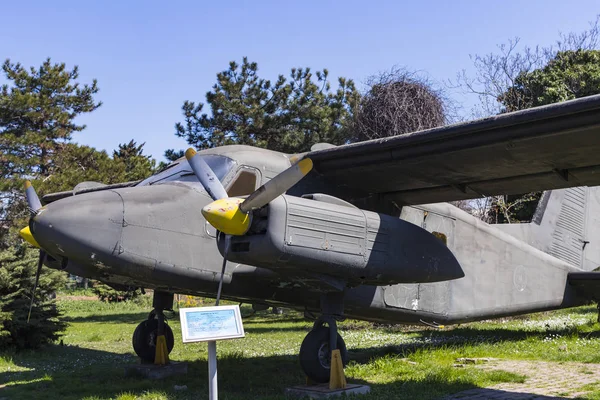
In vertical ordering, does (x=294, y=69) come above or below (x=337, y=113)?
above

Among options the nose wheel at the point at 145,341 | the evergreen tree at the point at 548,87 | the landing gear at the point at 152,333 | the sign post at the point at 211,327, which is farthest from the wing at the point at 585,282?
the evergreen tree at the point at 548,87

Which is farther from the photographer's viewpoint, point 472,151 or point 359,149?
point 359,149

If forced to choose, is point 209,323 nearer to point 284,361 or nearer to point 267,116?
point 284,361

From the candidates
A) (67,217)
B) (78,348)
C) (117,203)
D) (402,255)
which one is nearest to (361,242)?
(402,255)

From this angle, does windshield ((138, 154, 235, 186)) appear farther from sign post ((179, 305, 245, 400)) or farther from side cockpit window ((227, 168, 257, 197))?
sign post ((179, 305, 245, 400))

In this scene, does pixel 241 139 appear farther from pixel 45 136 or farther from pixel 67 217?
pixel 67 217

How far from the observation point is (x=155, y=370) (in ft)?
31.8

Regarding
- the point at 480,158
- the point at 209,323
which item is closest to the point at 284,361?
the point at 480,158

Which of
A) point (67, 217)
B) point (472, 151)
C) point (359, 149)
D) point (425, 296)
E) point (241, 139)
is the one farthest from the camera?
Result: point (241, 139)

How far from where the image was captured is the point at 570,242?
13188 millimetres

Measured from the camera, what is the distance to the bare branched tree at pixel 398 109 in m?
20.3

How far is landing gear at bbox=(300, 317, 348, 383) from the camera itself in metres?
7.88

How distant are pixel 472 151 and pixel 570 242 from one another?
6645 mm

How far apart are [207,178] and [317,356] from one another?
8.91ft
